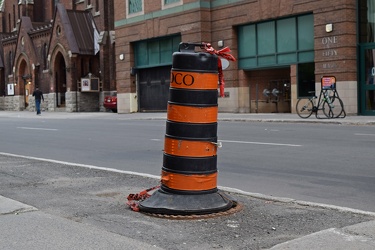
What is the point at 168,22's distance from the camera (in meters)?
33.3

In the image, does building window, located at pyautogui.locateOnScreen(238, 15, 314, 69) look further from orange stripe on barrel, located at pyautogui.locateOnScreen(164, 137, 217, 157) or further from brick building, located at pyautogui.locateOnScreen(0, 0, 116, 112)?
orange stripe on barrel, located at pyautogui.locateOnScreen(164, 137, 217, 157)

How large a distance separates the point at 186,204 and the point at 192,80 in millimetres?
1315

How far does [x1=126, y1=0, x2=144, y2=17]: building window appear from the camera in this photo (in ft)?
117

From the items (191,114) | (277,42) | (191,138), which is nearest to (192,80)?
(191,114)

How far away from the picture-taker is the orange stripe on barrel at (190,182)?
619 centimetres

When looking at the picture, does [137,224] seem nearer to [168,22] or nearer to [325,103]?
[325,103]

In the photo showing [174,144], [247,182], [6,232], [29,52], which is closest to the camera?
[6,232]

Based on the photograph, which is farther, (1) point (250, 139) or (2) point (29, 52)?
(2) point (29, 52)

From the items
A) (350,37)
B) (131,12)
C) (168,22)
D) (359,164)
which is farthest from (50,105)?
(359,164)

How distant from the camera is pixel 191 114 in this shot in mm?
6129

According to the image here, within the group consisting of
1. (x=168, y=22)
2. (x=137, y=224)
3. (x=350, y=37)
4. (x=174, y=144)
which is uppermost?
(x=168, y=22)

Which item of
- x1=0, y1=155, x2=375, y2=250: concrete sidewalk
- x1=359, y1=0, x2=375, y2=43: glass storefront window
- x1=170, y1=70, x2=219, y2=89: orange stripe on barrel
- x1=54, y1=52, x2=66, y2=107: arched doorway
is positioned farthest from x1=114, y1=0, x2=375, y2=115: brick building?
x1=170, y1=70, x2=219, y2=89: orange stripe on barrel

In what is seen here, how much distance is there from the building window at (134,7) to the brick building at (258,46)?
62 mm

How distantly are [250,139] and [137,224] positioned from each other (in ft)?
31.8
